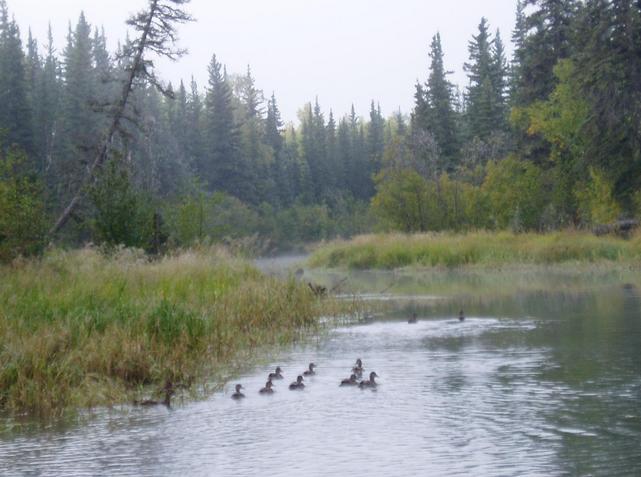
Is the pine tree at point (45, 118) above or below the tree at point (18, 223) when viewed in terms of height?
above

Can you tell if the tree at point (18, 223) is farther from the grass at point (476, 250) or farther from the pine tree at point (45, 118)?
the pine tree at point (45, 118)

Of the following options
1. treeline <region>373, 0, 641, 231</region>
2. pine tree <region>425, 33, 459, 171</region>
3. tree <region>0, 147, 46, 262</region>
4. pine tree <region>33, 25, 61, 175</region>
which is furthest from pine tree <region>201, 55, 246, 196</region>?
tree <region>0, 147, 46, 262</region>

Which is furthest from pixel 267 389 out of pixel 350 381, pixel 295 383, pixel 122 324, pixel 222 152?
pixel 222 152

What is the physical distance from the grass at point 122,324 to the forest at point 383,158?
2937 mm

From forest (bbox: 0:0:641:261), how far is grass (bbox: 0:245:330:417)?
294 centimetres

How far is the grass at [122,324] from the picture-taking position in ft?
40.3

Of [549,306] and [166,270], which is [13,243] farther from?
[549,306]

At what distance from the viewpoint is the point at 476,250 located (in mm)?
40875

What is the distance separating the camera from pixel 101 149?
36.2 m

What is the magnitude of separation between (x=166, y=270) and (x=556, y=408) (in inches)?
414

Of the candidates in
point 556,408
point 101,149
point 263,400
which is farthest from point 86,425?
point 101,149

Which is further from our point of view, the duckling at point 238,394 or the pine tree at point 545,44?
the pine tree at point 545,44

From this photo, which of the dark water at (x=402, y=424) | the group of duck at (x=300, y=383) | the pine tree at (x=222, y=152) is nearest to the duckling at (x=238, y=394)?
the group of duck at (x=300, y=383)

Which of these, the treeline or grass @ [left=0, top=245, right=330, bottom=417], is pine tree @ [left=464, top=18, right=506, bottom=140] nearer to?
the treeline
